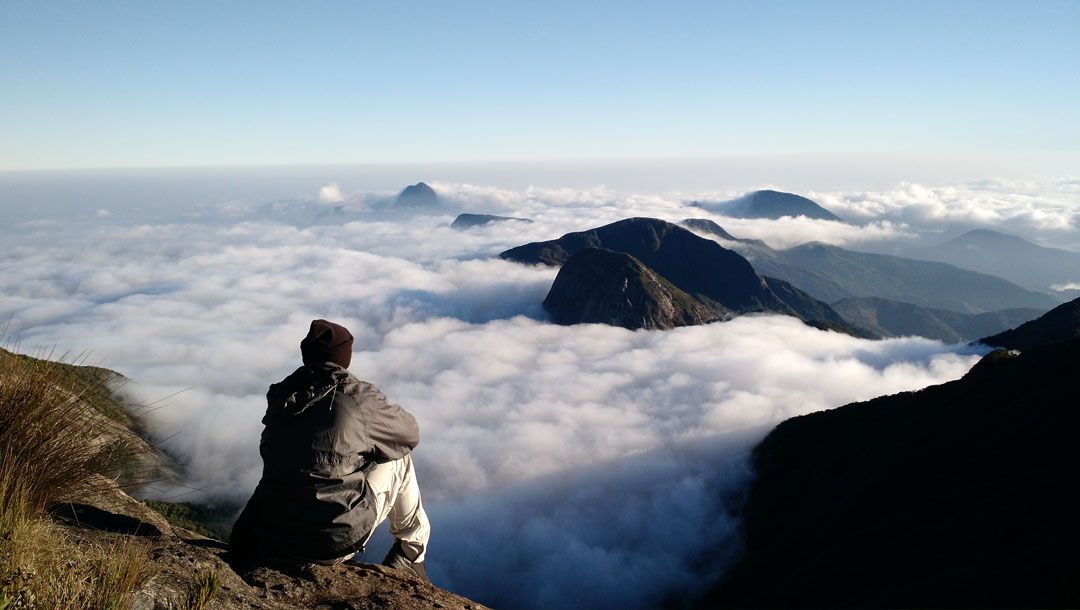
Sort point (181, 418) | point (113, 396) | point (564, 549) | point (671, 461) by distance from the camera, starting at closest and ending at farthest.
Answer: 1. point (113, 396)
2. point (564, 549)
3. point (671, 461)
4. point (181, 418)

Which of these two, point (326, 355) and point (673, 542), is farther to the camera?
point (673, 542)

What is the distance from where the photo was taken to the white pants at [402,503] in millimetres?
6949

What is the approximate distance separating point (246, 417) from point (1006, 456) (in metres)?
201

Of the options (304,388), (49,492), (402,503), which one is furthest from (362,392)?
(49,492)

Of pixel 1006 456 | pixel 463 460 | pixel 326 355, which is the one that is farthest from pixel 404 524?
pixel 463 460

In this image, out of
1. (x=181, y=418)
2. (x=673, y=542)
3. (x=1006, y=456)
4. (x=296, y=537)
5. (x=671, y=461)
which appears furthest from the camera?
(x=181, y=418)

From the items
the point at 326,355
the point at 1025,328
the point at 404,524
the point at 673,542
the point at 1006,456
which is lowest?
the point at 673,542

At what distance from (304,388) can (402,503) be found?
2.20 m

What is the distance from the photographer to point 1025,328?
14562 centimetres

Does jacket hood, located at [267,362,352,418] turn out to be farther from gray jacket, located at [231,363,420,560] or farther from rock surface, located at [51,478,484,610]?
rock surface, located at [51,478,484,610]

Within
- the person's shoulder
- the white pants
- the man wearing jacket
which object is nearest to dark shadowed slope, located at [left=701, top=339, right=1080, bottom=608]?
the white pants

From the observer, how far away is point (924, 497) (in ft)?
193

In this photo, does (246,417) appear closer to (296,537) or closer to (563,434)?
(563,434)

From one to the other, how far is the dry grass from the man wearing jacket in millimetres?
1289
